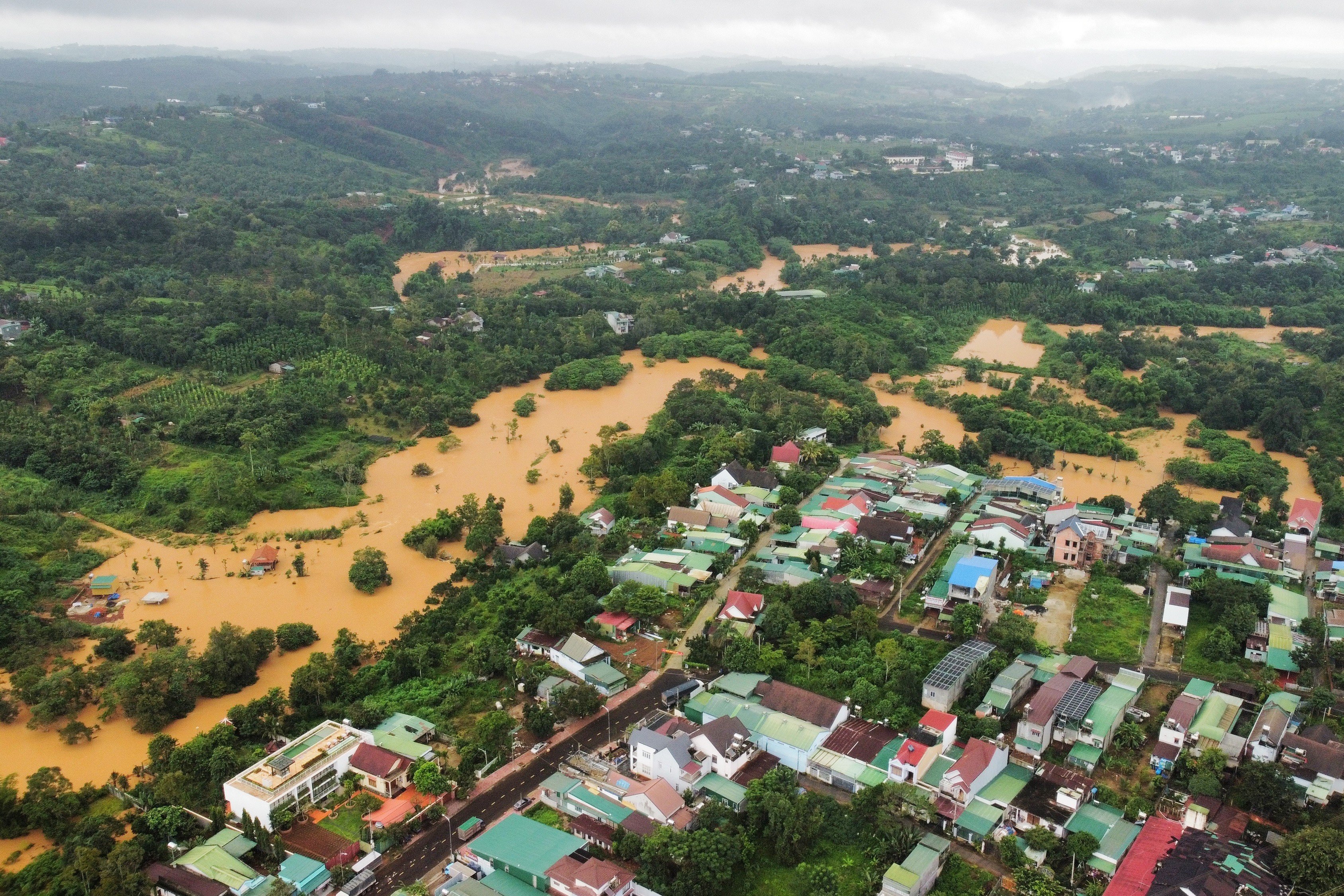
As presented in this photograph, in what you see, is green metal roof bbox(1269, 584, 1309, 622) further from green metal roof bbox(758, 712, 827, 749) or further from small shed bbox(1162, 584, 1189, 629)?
green metal roof bbox(758, 712, 827, 749)

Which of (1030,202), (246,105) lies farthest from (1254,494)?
(246,105)

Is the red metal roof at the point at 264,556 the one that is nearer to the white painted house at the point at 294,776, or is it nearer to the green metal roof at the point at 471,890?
the white painted house at the point at 294,776

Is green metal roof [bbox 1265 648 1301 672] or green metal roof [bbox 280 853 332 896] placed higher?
green metal roof [bbox 1265 648 1301 672]

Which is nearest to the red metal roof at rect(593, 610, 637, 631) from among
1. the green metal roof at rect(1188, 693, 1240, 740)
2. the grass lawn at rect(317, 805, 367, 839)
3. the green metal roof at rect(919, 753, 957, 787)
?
the grass lawn at rect(317, 805, 367, 839)

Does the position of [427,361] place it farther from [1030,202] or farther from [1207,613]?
[1030,202]

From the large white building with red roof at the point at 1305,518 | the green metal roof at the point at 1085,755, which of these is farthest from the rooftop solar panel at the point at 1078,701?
the large white building with red roof at the point at 1305,518

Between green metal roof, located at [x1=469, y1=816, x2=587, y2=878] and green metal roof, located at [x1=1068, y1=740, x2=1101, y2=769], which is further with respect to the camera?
green metal roof, located at [x1=1068, y1=740, x2=1101, y2=769]
